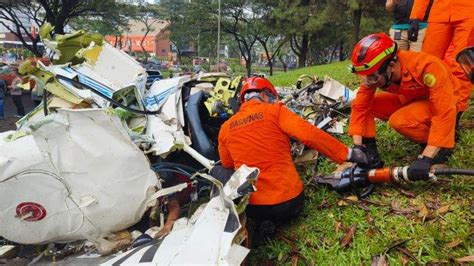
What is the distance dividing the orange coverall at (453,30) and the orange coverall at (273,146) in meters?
1.35

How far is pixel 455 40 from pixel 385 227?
192 cm

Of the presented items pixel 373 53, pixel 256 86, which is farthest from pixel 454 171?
pixel 256 86

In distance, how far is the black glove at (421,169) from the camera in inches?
114

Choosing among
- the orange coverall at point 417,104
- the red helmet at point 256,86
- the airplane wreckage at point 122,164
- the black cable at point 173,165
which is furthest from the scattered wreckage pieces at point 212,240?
the orange coverall at point 417,104

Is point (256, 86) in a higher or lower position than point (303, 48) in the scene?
higher

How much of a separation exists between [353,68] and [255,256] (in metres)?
1.56

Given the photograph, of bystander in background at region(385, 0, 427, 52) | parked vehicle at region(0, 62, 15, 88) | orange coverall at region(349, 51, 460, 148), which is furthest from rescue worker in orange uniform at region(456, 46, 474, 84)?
parked vehicle at region(0, 62, 15, 88)

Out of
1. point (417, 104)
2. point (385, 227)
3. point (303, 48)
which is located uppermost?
point (417, 104)

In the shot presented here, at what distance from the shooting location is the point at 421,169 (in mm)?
2896

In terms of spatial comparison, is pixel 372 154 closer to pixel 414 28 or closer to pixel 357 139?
pixel 357 139

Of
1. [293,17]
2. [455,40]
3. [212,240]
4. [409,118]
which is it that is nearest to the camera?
[212,240]

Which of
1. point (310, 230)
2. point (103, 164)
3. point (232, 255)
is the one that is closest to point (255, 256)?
point (310, 230)

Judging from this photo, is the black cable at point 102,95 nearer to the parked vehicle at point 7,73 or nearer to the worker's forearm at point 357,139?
the worker's forearm at point 357,139

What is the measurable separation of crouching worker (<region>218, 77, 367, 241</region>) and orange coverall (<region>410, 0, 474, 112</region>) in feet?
4.05
